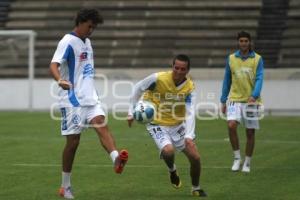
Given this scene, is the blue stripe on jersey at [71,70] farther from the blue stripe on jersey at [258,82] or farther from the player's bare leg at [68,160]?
the blue stripe on jersey at [258,82]

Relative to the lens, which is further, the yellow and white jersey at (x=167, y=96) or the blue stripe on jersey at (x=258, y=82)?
the blue stripe on jersey at (x=258, y=82)

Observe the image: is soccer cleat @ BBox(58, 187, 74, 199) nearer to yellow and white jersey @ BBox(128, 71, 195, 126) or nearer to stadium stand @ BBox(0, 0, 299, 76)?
yellow and white jersey @ BBox(128, 71, 195, 126)

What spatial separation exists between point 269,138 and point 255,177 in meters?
7.00

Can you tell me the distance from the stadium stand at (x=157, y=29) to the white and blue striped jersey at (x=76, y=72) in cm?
2500

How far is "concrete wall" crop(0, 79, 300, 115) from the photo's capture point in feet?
91.3

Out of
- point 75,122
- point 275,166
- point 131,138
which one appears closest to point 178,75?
point 75,122

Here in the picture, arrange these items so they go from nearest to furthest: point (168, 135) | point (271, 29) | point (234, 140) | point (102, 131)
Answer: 1. point (102, 131)
2. point (168, 135)
3. point (234, 140)
4. point (271, 29)

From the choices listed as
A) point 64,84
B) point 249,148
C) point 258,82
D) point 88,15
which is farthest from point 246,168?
point 64,84

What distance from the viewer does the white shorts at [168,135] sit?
10.5m

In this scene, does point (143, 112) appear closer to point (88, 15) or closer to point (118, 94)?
point (88, 15)

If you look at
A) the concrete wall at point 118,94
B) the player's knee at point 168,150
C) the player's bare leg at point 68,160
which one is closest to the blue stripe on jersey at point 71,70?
the player's bare leg at point 68,160

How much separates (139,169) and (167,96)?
9.18 ft

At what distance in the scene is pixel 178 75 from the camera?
34.1ft

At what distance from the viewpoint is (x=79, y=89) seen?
9.87 m
